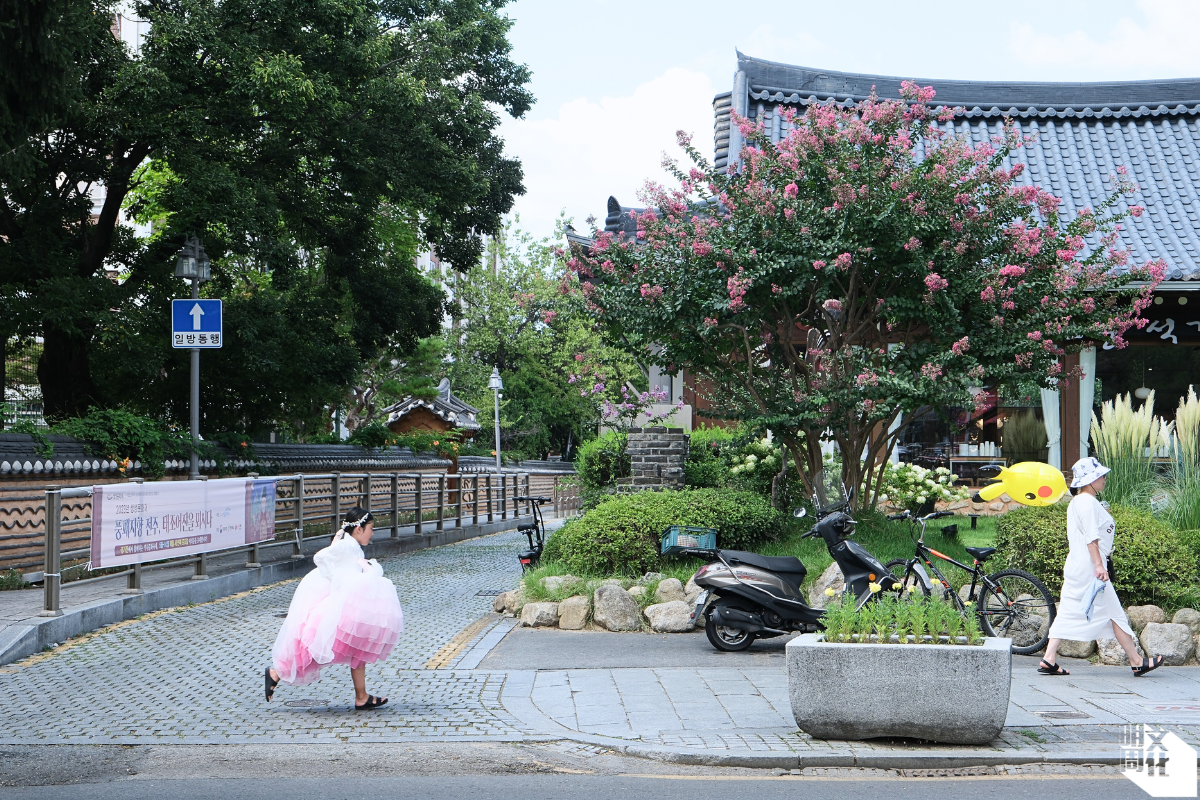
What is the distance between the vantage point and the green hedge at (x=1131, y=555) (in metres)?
9.60

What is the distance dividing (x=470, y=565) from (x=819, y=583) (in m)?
8.18

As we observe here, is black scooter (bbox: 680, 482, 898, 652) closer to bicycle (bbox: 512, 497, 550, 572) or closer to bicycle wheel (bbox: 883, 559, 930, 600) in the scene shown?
bicycle wheel (bbox: 883, 559, 930, 600)

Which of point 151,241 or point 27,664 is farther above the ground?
point 151,241

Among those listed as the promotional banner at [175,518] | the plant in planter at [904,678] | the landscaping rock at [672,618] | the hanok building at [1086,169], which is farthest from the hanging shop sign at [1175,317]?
the promotional banner at [175,518]

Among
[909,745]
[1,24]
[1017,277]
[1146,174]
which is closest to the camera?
[909,745]

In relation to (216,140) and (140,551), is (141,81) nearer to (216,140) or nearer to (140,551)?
(216,140)

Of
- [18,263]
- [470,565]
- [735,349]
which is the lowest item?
[470,565]

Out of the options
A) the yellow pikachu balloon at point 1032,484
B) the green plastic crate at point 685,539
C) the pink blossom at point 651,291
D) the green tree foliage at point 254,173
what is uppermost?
the green tree foliage at point 254,173

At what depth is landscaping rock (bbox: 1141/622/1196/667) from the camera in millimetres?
9125

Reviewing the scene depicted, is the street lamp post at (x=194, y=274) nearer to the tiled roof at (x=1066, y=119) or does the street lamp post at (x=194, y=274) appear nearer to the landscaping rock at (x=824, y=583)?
the tiled roof at (x=1066, y=119)

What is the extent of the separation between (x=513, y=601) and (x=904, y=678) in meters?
6.20

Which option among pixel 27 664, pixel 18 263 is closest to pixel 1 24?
pixel 27 664

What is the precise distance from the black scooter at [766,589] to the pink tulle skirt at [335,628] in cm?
349

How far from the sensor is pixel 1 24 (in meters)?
8.73
